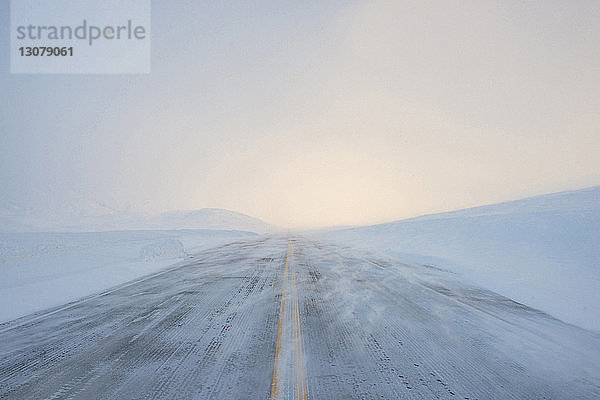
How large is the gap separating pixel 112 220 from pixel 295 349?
3768 inches

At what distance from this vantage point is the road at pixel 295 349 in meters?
3.24

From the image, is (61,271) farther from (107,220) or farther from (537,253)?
(107,220)

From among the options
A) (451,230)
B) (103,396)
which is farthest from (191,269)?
(451,230)

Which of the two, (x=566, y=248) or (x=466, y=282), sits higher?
(x=566, y=248)

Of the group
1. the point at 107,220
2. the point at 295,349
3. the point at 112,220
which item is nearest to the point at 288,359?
the point at 295,349

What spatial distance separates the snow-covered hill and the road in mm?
62794

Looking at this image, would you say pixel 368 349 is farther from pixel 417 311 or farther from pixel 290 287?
pixel 290 287

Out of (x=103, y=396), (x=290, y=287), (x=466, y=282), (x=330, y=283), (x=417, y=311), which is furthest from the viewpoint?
(x=466, y=282)

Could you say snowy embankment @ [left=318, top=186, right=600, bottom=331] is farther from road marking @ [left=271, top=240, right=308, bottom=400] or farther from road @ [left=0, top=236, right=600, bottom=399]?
road marking @ [left=271, top=240, right=308, bottom=400]

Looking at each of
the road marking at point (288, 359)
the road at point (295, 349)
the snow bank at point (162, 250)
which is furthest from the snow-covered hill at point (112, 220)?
the road marking at point (288, 359)

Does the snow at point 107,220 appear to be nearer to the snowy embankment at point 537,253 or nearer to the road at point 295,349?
the road at point 295,349

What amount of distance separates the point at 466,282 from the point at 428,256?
621 centimetres

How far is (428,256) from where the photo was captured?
15992 millimetres

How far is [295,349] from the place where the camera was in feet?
13.6
